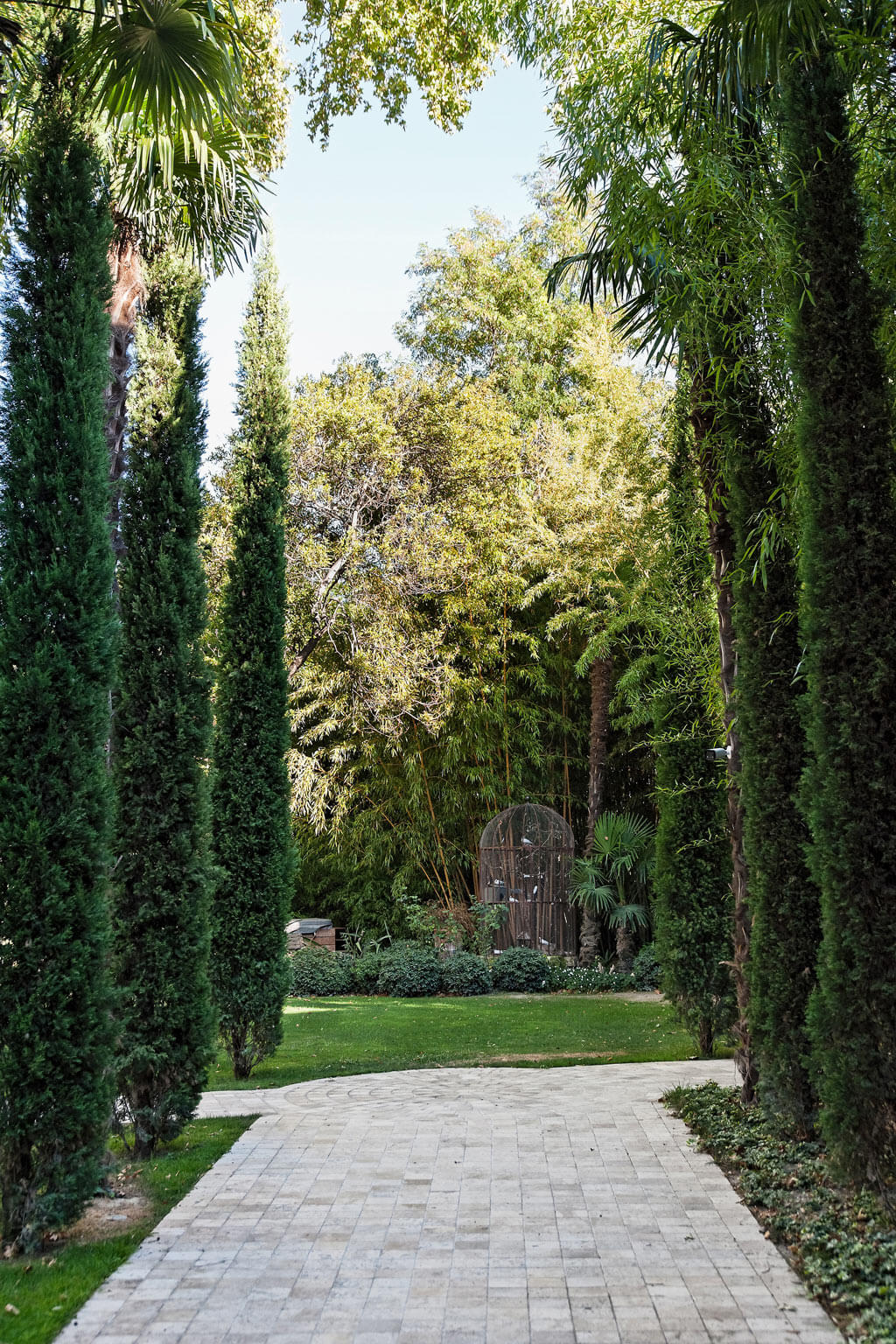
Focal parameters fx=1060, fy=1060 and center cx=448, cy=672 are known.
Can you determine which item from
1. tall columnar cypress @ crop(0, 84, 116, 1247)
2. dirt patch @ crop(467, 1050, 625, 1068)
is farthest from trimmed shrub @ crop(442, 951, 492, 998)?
Result: tall columnar cypress @ crop(0, 84, 116, 1247)

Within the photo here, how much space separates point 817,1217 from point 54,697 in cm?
344

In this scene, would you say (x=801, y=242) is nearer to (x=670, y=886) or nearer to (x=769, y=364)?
(x=769, y=364)

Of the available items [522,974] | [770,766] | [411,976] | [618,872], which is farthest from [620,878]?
[770,766]

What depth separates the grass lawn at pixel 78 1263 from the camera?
3.23m

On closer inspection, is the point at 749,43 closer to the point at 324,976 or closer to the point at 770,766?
the point at 770,766

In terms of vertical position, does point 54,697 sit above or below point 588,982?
above

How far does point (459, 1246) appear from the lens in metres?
3.87

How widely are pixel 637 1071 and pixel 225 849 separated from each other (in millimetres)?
3347

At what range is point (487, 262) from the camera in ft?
57.0

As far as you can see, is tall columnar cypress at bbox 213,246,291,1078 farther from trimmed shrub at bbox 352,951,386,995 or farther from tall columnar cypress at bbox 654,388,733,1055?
trimmed shrub at bbox 352,951,386,995

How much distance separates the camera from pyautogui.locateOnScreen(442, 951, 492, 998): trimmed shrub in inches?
512

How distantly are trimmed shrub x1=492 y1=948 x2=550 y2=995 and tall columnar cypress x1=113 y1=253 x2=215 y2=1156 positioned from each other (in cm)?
→ 810

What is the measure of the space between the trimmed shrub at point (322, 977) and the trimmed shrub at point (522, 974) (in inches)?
Answer: 74.3

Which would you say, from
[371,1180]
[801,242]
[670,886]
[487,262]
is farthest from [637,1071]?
[487,262]
